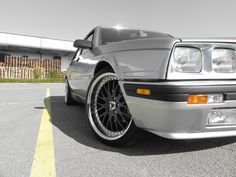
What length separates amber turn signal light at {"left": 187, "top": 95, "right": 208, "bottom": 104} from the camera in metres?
1.75

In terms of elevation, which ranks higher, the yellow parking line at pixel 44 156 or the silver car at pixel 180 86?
the silver car at pixel 180 86

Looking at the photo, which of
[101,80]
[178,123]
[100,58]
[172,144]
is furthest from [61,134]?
[178,123]

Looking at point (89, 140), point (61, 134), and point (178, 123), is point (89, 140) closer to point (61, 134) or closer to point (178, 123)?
point (61, 134)

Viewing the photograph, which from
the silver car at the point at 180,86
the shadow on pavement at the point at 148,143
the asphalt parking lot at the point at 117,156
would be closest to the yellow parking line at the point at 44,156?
the asphalt parking lot at the point at 117,156

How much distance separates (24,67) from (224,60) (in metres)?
19.4

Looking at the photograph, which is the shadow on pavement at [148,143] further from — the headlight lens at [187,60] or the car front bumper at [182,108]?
the headlight lens at [187,60]

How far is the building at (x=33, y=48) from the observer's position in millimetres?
20062

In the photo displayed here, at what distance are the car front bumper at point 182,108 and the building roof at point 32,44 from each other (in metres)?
20.3

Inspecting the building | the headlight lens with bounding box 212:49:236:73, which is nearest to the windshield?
the headlight lens with bounding box 212:49:236:73

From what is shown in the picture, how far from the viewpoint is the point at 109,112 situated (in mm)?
2473

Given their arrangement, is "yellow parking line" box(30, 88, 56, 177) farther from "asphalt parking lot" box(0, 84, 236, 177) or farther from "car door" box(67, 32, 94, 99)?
"car door" box(67, 32, 94, 99)

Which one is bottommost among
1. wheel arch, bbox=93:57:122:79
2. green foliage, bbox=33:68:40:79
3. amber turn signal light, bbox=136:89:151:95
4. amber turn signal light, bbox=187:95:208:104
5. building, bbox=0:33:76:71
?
green foliage, bbox=33:68:40:79

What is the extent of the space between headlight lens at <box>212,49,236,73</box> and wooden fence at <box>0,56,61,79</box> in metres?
18.4

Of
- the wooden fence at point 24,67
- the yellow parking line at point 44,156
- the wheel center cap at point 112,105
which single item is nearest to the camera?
the yellow parking line at point 44,156
